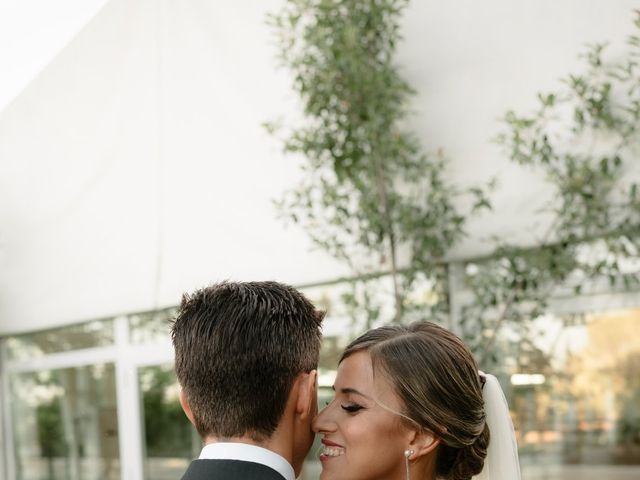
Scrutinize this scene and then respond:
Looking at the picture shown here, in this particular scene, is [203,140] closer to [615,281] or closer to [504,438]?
[615,281]

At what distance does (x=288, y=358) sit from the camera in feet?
6.39

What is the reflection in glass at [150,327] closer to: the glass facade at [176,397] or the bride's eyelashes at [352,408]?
the glass facade at [176,397]

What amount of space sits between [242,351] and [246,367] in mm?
35

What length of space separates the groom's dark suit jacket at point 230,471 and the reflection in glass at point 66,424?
19.8ft

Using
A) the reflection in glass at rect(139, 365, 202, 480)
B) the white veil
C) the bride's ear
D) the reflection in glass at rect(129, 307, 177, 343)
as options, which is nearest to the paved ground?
the white veil

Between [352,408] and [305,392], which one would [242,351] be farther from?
[352,408]

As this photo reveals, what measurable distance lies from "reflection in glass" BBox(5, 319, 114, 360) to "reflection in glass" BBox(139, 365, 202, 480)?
0.50 metres

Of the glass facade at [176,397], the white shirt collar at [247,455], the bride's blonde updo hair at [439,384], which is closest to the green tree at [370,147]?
the glass facade at [176,397]

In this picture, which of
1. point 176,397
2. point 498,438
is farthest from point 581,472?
point 176,397

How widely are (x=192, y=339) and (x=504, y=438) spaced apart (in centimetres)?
88

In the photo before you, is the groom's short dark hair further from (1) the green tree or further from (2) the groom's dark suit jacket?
(1) the green tree

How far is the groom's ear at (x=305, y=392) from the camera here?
6.54ft

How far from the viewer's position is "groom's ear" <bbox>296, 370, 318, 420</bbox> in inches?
78.5

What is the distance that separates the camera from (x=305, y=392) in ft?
6.57
